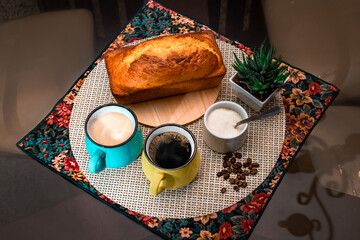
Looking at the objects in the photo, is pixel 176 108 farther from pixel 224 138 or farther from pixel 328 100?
pixel 328 100

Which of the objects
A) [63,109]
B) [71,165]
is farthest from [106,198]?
[63,109]

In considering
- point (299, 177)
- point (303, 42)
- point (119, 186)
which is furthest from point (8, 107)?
point (303, 42)

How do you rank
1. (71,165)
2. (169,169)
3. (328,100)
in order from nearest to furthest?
(169,169)
(71,165)
(328,100)

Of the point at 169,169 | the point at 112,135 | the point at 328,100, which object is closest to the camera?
the point at 169,169

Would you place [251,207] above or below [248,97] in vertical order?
below

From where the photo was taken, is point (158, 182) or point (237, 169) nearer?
point (158, 182)

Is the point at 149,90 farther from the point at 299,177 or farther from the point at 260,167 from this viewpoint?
the point at 299,177

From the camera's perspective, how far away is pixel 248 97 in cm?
127

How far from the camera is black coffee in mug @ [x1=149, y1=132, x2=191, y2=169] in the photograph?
111 centimetres

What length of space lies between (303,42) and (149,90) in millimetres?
722

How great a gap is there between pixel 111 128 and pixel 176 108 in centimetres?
26

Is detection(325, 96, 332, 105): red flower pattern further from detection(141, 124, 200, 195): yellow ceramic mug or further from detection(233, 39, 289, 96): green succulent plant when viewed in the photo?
detection(141, 124, 200, 195): yellow ceramic mug

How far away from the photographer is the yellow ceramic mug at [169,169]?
3.49 ft

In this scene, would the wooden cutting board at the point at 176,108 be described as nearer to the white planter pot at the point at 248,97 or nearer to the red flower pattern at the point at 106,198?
the white planter pot at the point at 248,97
